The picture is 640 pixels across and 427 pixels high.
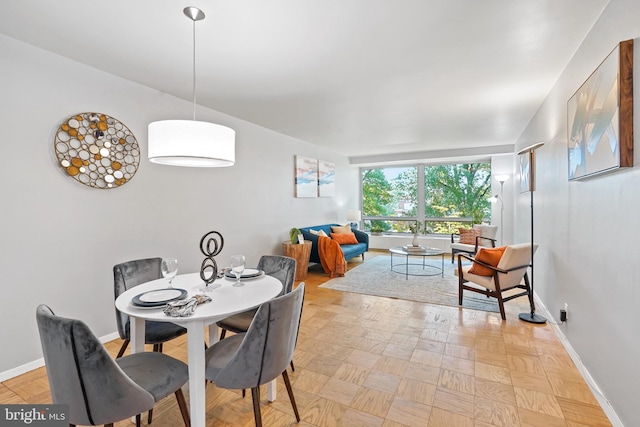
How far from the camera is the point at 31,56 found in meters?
2.30

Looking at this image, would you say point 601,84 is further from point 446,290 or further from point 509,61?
point 446,290

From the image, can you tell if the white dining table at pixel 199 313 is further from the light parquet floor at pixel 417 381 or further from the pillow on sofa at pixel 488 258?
the pillow on sofa at pixel 488 258

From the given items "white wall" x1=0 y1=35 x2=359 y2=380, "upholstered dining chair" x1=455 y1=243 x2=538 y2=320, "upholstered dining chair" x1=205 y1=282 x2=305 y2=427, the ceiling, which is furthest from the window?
"upholstered dining chair" x1=205 y1=282 x2=305 y2=427

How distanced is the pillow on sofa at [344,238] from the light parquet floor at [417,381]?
284 centimetres

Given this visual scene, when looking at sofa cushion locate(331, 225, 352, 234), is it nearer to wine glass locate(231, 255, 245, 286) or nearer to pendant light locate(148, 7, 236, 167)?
wine glass locate(231, 255, 245, 286)

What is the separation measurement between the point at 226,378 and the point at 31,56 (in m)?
2.80

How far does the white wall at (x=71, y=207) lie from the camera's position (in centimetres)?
222

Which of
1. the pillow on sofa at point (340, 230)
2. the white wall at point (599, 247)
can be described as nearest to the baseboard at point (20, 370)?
the white wall at point (599, 247)

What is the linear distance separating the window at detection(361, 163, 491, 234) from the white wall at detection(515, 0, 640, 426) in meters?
4.23

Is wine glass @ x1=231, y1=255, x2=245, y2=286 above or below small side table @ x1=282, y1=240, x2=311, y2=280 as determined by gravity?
above

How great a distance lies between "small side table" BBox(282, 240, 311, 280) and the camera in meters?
4.89

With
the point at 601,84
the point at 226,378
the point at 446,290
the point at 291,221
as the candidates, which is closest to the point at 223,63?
the point at 226,378

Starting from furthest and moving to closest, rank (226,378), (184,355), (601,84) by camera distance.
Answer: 1. (184,355)
2. (601,84)
3. (226,378)

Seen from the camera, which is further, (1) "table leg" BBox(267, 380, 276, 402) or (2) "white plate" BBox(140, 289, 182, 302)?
(1) "table leg" BBox(267, 380, 276, 402)
